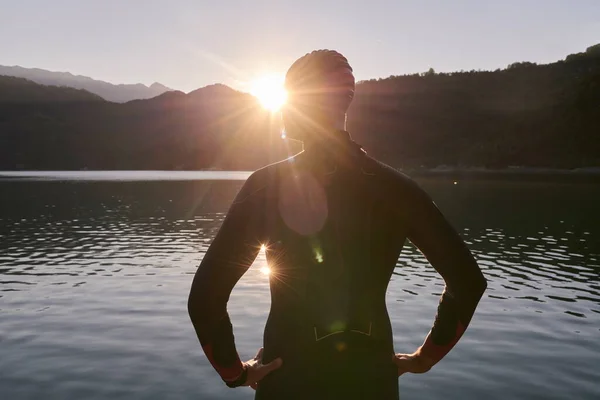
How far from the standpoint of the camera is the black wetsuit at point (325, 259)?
2354 millimetres

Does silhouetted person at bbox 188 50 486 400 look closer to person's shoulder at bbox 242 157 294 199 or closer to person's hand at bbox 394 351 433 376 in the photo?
person's shoulder at bbox 242 157 294 199

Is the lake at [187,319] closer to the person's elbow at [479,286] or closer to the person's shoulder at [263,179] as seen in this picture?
the person's elbow at [479,286]

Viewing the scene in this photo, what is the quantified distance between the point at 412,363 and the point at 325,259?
730 mm

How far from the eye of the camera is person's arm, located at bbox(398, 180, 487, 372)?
2.41 meters

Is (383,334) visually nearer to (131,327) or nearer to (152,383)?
(152,383)

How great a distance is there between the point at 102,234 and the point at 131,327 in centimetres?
2558

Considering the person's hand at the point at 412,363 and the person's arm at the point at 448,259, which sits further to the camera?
the person's hand at the point at 412,363

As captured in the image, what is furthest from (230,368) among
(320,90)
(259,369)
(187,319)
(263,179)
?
(187,319)

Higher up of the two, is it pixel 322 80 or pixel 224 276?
pixel 322 80

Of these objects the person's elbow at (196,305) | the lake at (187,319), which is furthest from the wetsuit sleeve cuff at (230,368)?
the lake at (187,319)

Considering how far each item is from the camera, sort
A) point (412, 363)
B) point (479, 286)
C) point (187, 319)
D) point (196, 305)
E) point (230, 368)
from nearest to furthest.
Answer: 1. point (196, 305)
2. point (230, 368)
3. point (479, 286)
4. point (412, 363)
5. point (187, 319)

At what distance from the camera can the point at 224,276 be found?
2322mm

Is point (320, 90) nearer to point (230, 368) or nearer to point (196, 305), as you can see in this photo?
point (196, 305)

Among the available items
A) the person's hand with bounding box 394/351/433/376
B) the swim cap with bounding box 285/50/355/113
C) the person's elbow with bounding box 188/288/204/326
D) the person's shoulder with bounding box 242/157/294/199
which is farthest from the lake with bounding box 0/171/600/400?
the swim cap with bounding box 285/50/355/113
